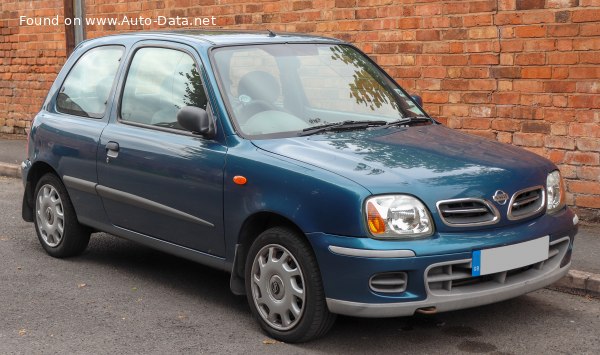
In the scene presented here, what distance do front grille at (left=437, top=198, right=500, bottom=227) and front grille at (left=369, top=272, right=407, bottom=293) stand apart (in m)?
0.36

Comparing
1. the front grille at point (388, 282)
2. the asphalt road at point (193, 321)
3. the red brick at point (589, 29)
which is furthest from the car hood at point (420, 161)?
the red brick at point (589, 29)

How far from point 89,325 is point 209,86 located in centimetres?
157

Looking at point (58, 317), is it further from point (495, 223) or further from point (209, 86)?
point (495, 223)

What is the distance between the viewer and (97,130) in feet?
22.1

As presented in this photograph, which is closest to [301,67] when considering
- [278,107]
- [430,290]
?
[278,107]

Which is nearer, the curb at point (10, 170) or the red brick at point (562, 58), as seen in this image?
the red brick at point (562, 58)

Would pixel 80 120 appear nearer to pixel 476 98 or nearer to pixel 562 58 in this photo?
pixel 476 98

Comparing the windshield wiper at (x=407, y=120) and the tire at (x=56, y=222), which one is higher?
A: the windshield wiper at (x=407, y=120)

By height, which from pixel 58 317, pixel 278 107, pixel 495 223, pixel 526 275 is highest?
pixel 278 107

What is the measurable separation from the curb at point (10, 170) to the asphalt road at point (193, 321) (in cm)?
511

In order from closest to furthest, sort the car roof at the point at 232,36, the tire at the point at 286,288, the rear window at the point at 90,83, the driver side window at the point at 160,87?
the tire at the point at 286,288 < the driver side window at the point at 160,87 < the car roof at the point at 232,36 < the rear window at the point at 90,83

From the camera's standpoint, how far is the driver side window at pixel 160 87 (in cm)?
617

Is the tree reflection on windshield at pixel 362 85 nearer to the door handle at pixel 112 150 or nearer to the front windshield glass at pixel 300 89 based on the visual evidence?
the front windshield glass at pixel 300 89

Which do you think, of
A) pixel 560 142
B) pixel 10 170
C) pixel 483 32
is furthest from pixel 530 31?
pixel 10 170
